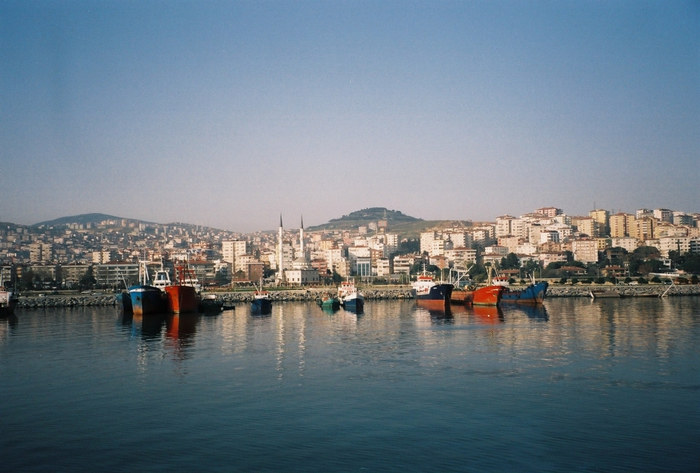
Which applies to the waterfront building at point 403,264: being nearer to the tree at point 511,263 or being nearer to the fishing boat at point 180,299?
the tree at point 511,263

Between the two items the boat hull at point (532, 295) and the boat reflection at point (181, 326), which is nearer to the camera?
the boat reflection at point (181, 326)

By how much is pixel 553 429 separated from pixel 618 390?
12.0 ft

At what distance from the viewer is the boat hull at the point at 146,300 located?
39594 millimetres

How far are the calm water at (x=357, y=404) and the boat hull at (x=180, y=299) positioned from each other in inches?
633

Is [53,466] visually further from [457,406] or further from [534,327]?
[534,327]

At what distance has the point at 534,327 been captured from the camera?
93.0ft

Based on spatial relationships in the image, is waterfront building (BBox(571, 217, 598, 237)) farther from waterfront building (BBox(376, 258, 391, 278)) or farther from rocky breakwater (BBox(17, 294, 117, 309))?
rocky breakwater (BBox(17, 294, 117, 309))

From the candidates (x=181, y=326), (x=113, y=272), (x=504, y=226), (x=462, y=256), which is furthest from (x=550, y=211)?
(x=181, y=326)

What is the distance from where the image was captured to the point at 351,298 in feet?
146

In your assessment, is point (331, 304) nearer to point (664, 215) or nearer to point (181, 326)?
point (181, 326)

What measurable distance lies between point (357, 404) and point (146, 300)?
1150 inches

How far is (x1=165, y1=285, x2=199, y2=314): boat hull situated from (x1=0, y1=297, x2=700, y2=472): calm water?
52.8ft

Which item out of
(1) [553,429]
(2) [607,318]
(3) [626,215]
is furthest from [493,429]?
(3) [626,215]

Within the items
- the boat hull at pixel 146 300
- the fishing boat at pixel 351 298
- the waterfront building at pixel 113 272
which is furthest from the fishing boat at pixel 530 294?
the waterfront building at pixel 113 272
